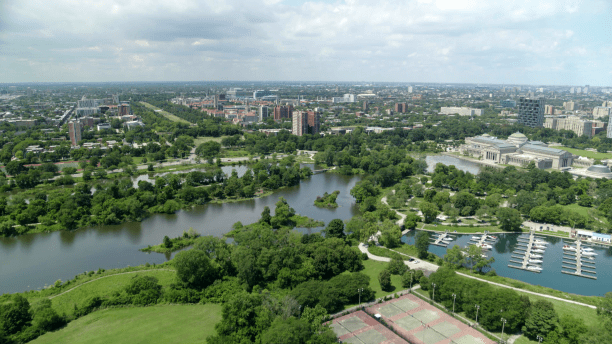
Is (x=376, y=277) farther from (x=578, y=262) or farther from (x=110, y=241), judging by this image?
(x=110, y=241)

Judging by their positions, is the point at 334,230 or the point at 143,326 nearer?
the point at 143,326

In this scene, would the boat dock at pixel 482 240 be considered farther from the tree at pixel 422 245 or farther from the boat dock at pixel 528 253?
the tree at pixel 422 245

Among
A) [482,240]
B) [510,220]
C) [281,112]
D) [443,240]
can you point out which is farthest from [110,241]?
[281,112]

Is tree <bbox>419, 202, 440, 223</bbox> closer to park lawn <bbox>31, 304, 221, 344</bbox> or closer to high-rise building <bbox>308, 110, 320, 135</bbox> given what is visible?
park lawn <bbox>31, 304, 221, 344</bbox>

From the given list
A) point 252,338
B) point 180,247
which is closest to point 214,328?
point 252,338

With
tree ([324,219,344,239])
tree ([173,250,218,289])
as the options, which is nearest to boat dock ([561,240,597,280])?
tree ([324,219,344,239])
